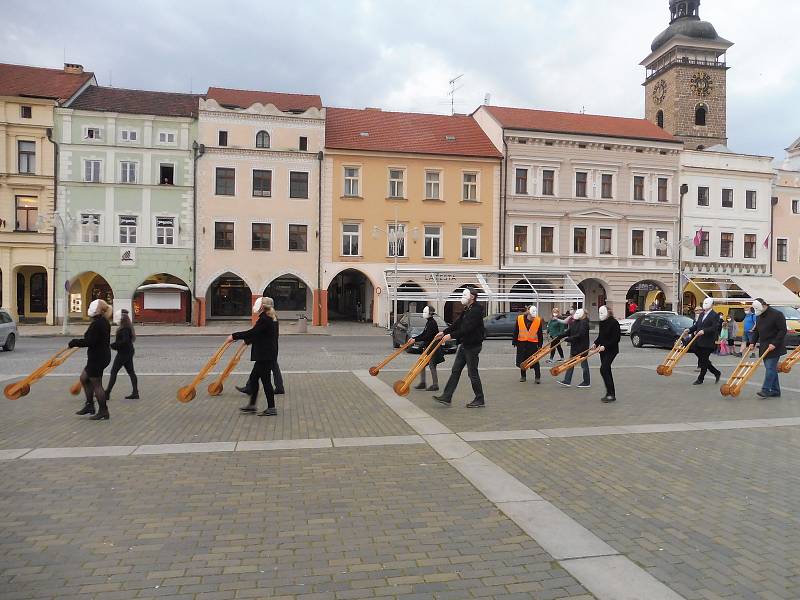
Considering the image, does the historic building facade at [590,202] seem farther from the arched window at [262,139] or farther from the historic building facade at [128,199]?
the historic building facade at [128,199]

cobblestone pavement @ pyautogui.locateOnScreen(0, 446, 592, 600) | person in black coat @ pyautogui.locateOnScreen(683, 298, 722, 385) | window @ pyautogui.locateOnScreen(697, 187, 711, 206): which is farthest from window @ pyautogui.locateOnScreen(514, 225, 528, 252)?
cobblestone pavement @ pyautogui.locateOnScreen(0, 446, 592, 600)

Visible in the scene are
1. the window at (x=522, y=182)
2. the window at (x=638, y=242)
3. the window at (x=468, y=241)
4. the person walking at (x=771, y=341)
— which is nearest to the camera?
the person walking at (x=771, y=341)

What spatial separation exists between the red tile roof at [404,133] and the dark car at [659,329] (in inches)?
620

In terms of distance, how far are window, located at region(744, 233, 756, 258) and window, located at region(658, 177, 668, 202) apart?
22.6 feet

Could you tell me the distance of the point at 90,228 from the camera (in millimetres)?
33562

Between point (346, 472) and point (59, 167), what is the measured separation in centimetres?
3383

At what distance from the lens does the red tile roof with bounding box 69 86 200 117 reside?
34469 mm

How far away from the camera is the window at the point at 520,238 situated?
125 ft

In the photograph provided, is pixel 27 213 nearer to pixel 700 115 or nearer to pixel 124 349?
pixel 124 349

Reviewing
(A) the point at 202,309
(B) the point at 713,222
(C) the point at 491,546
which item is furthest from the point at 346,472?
(B) the point at 713,222

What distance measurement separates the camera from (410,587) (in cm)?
382

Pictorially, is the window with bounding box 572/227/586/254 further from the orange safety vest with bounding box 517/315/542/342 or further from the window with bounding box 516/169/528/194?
the orange safety vest with bounding box 517/315/542/342

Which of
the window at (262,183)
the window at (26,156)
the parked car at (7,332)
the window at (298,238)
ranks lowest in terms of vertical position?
the parked car at (7,332)

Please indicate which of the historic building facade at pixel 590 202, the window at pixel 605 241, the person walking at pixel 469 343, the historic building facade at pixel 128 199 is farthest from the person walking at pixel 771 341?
the historic building facade at pixel 128 199
